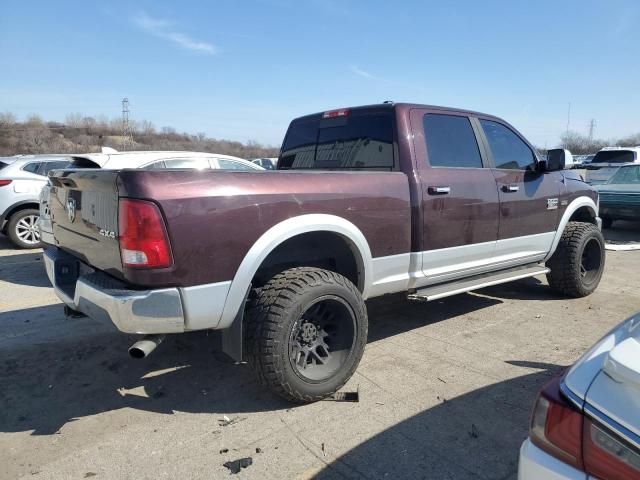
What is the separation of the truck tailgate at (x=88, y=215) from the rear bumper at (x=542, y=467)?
7.04ft

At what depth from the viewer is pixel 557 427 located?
58.7 inches

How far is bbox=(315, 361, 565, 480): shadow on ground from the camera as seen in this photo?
2.47 m

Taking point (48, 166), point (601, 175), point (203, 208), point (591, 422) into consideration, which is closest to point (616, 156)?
point (601, 175)

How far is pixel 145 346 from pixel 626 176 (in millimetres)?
11447

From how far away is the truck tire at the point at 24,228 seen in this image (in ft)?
28.0

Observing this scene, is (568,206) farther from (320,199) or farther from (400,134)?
(320,199)

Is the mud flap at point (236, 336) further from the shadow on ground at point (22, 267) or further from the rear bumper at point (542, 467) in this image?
the shadow on ground at point (22, 267)

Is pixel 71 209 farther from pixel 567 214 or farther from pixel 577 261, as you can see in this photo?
pixel 577 261

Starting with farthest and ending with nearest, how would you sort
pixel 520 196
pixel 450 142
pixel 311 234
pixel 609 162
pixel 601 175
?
pixel 609 162 < pixel 601 175 < pixel 520 196 < pixel 450 142 < pixel 311 234

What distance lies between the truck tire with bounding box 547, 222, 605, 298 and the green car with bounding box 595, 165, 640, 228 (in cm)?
569

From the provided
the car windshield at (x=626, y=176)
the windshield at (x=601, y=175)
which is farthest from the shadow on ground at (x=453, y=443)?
the windshield at (x=601, y=175)

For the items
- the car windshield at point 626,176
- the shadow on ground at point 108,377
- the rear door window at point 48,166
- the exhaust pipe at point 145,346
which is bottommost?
the shadow on ground at point 108,377

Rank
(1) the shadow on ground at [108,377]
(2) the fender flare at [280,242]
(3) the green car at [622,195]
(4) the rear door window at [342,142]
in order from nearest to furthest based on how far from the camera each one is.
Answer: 1. (2) the fender flare at [280,242]
2. (1) the shadow on ground at [108,377]
3. (4) the rear door window at [342,142]
4. (3) the green car at [622,195]

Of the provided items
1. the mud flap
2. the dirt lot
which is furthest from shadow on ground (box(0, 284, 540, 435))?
the mud flap
